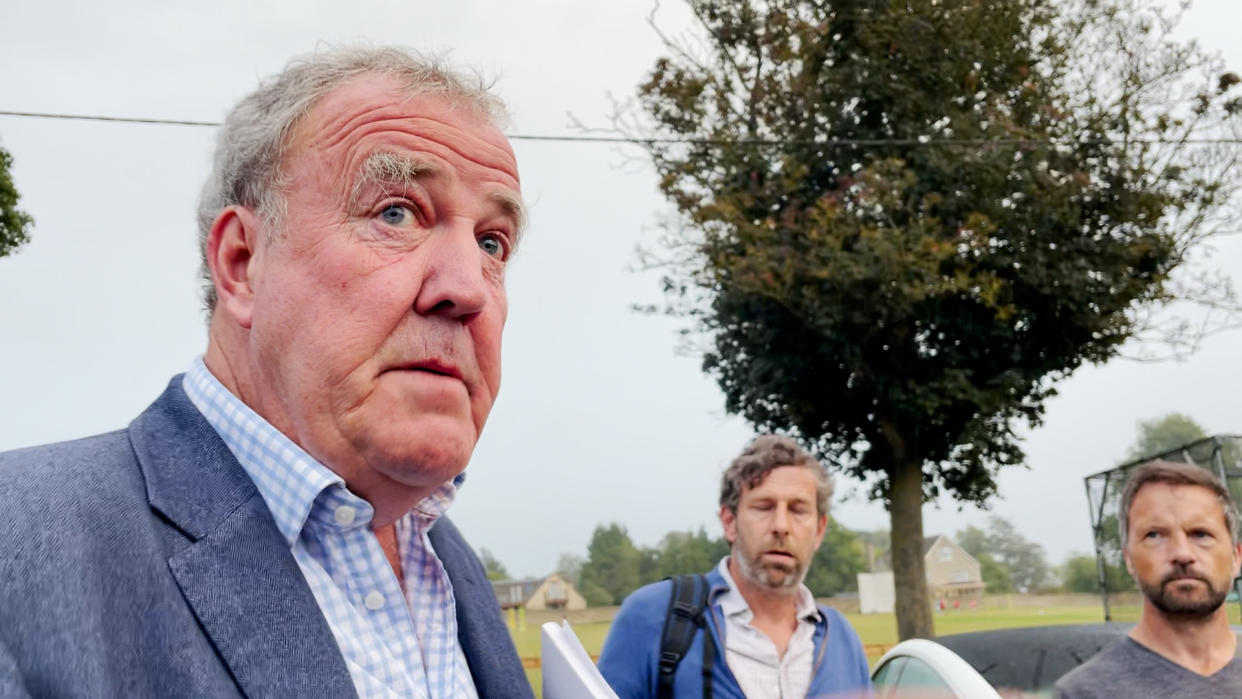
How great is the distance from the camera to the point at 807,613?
354 centimetres

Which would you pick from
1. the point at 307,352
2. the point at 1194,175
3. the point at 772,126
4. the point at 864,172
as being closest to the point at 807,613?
the point at 307,352

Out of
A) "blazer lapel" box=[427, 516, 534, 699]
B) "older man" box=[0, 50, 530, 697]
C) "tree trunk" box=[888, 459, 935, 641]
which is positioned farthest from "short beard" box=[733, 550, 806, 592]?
"tree trunk" box=[888, 459, 935, 641]

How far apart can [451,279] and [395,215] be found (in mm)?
112

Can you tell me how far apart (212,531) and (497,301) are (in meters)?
0.50

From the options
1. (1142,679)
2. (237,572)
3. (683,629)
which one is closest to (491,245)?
→ (237,572)

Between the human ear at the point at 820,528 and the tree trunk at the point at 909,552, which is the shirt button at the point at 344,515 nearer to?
the human ear at the point at 820,528

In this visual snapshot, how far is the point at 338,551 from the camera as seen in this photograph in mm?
1386

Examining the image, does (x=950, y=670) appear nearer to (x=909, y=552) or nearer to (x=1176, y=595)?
(x=1176, y=595)

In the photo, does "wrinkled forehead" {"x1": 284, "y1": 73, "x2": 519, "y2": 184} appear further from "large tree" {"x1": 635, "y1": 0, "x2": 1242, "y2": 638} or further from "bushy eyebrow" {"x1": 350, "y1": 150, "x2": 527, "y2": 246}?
"large tree" {"x1": 635, "y1": 0, "x2": 1242, "y2": 638}

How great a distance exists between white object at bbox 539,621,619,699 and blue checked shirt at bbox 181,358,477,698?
0.16 m

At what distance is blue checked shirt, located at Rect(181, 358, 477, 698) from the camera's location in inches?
51.5

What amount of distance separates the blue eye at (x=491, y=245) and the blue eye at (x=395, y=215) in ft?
0.44

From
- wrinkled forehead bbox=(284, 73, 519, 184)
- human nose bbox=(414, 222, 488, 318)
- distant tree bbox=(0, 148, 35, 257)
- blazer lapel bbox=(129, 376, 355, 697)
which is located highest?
distant tree bbox=(0, 148, 35, 257)

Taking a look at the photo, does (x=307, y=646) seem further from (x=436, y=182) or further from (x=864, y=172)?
(x=864, y=172)
